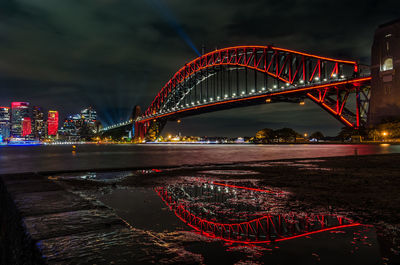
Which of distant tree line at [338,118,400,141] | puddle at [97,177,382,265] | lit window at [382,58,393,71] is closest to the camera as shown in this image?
puddle at [97,177,382,265]

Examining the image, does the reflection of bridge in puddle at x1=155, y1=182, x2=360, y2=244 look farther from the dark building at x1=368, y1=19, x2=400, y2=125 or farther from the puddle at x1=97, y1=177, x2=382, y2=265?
the dark building at x1=368, y1=19, x2=400, y2=125

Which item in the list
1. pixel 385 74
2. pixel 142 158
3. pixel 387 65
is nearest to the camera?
pixel 142 158

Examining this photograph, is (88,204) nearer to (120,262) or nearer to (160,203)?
(160,203)

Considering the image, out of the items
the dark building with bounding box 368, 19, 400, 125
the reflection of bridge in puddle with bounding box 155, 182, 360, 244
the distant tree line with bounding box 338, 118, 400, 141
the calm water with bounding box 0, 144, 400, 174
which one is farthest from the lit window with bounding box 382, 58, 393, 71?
the reflection of bridge in puddle with bounding box 155, 182, 360, 244

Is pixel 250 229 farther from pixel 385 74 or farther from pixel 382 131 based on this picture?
pixel 385 74

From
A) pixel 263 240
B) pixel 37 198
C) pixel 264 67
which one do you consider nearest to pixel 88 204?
pixel 37 198

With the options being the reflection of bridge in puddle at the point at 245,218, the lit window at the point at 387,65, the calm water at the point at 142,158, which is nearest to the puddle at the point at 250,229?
the reflection of bridge in puddle at the point at 245,218

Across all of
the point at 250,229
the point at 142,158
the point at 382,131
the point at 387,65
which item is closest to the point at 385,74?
the point at 387,65
